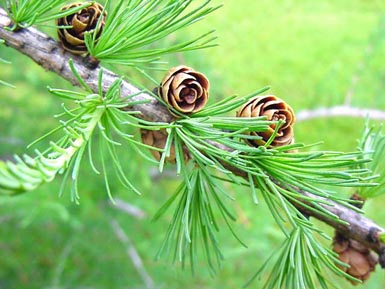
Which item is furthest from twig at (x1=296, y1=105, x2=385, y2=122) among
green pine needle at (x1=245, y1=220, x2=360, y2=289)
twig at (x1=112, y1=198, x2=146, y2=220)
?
green pine needle at (x1=245, y1=220, x2=360, y2=289)

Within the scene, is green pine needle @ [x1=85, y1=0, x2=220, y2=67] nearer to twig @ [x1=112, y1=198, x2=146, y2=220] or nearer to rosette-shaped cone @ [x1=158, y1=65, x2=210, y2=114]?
rosette-shaped cone @ [x1=158, y1=65, x2=210, y2=114]

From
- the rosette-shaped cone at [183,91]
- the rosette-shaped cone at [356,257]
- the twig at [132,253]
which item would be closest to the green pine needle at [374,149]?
the rosette-shaped cone at [356,257]

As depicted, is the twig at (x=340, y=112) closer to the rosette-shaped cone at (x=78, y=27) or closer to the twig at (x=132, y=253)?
the twig at (x=132, y=253)

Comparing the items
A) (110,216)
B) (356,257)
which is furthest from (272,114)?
(110,216)

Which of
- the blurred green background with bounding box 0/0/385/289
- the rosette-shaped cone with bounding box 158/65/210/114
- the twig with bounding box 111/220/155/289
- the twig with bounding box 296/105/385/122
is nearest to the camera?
the rosette-shaped cone with bounding box 158/65/210/114

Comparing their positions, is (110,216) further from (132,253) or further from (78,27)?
(78,27)
